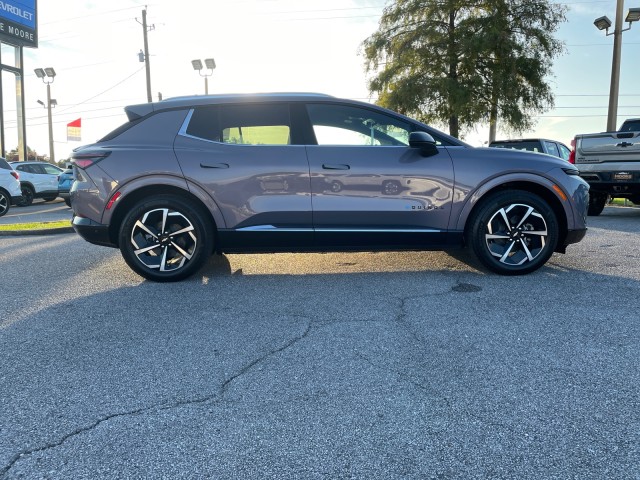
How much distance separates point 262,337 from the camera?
3.06m

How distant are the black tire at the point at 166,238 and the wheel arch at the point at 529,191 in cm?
246

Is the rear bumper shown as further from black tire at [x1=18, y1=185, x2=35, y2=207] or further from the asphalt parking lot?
black tire at [x1=18, y1=185, x2=35, y2=207]

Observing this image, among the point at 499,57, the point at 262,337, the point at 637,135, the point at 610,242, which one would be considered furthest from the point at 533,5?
the point at 262,337

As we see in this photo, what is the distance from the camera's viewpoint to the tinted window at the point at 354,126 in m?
4.45

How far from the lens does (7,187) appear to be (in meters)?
13.4

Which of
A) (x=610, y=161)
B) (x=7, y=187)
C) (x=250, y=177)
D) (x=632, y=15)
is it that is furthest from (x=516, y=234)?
(x=632, y=15)

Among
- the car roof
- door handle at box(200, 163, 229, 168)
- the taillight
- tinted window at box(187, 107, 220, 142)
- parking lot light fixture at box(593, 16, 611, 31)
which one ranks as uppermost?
parking lot light fixture at box(593, 16, 611, 31)

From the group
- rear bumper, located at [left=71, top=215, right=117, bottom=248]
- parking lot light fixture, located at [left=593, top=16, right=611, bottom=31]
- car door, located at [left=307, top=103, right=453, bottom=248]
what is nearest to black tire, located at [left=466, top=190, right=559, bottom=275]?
car door, located at [left=307, top=103, right=453, bottom=248]

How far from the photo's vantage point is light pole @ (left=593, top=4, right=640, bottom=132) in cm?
1557

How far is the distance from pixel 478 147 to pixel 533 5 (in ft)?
62.1

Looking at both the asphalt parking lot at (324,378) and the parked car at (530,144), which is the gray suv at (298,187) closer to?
the asphalt parking lot at (324,378)

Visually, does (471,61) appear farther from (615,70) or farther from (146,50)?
(146,50)

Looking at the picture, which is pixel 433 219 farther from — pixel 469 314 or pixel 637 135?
pixel 637 135

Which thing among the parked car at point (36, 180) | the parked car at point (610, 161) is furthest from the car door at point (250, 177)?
the parked car at point (36, 180)
